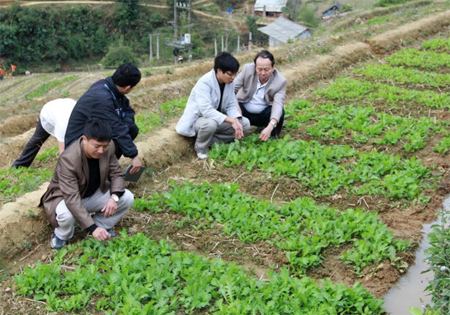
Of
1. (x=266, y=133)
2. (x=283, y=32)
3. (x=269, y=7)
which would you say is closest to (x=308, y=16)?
(x=269, y=7)

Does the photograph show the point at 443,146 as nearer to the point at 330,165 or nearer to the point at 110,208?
the point at 330,165

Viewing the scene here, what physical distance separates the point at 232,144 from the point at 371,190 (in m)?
2.06

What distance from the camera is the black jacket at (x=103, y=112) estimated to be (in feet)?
18.3

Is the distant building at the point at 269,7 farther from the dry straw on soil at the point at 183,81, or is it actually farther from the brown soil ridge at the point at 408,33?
the dry straw on soil at the point at 183,81

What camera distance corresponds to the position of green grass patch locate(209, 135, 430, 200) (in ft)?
20.0

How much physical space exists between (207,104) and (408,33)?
8.88m

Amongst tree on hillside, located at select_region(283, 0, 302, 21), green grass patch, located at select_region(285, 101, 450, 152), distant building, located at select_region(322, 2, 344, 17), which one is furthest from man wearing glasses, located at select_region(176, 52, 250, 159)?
tree on hillside, located at select_region(283, 0, 302, 21)

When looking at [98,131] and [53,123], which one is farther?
[53,123]

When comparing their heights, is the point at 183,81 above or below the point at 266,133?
below

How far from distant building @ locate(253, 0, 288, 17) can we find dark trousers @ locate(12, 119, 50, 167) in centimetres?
4184

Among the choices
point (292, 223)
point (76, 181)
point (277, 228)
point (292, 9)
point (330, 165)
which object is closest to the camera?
point (76, 181)

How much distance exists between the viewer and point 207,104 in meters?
6.99

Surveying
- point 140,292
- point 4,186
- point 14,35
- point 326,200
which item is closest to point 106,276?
point 140,292

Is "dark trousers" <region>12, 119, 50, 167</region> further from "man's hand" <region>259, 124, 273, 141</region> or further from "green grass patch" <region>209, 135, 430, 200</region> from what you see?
"man's hand" <region>259, 124, 273, 141</region>
